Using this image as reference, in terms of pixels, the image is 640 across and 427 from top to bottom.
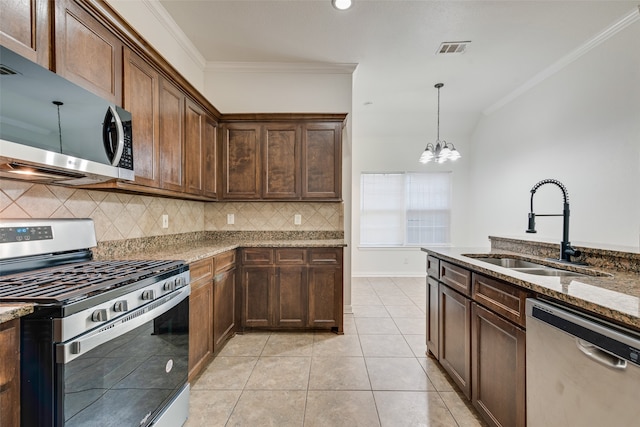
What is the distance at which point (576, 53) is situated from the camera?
3.09 meters

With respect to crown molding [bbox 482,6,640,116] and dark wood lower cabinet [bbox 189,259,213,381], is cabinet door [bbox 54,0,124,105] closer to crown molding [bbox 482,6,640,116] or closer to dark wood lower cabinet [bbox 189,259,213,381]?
dark wood lower cabinet [bbox 189,259,213,381]

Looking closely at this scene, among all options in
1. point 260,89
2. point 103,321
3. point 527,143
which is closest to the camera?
point 103,321

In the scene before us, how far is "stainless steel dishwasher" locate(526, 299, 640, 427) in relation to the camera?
84 centimetres

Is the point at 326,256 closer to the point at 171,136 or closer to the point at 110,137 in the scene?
the point at 171,136

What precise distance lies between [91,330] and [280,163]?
2339 millimetres

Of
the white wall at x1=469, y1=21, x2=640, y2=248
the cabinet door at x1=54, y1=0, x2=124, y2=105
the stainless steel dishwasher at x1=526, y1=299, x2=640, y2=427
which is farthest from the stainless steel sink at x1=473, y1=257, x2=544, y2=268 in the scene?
the cabinet door at x1=54, y1=0, x2=124, y2=105

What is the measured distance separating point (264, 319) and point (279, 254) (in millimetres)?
702

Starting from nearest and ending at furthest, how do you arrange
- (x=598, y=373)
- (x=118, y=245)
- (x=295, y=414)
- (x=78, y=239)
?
1. (x=598, y=373)
2. (x=78, y=239)
3. (x=295, y=414)
4. (x=118, y=245)

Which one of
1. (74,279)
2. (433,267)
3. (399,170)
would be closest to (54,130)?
(74,279)

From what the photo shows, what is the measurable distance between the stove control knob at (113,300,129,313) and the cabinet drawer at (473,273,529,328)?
1.82 meters

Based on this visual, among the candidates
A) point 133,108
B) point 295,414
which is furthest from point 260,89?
point 295,414

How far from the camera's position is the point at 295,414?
1732mm

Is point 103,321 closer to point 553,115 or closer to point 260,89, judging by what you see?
point 260,89

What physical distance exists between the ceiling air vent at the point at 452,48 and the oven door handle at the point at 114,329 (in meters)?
3.41
